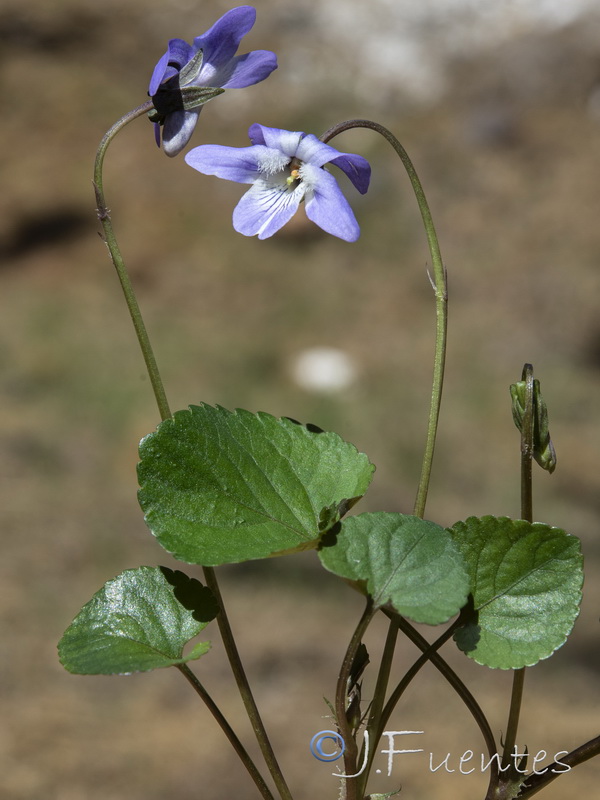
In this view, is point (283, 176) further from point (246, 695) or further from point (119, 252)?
point (246, 695)

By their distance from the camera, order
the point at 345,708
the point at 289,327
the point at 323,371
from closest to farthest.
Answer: the point at 345,708, the point at 323,371, the point at 289,327

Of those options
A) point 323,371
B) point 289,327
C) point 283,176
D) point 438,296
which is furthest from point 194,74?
point 289,327

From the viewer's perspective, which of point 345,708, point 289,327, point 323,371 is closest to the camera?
point 345,708

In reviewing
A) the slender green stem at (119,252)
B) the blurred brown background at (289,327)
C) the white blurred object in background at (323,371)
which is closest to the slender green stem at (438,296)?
the slender green stem at (119,252)

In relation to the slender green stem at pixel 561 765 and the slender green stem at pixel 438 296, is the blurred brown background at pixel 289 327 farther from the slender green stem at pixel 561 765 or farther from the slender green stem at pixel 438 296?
the slender green stem at pixel 438 296

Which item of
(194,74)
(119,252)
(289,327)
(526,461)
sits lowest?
(526,461)

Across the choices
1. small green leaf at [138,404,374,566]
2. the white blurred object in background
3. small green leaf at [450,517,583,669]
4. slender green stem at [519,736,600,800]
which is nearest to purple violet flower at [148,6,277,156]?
small green leaf at [138,404,374,566]

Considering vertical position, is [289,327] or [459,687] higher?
[289,327]
